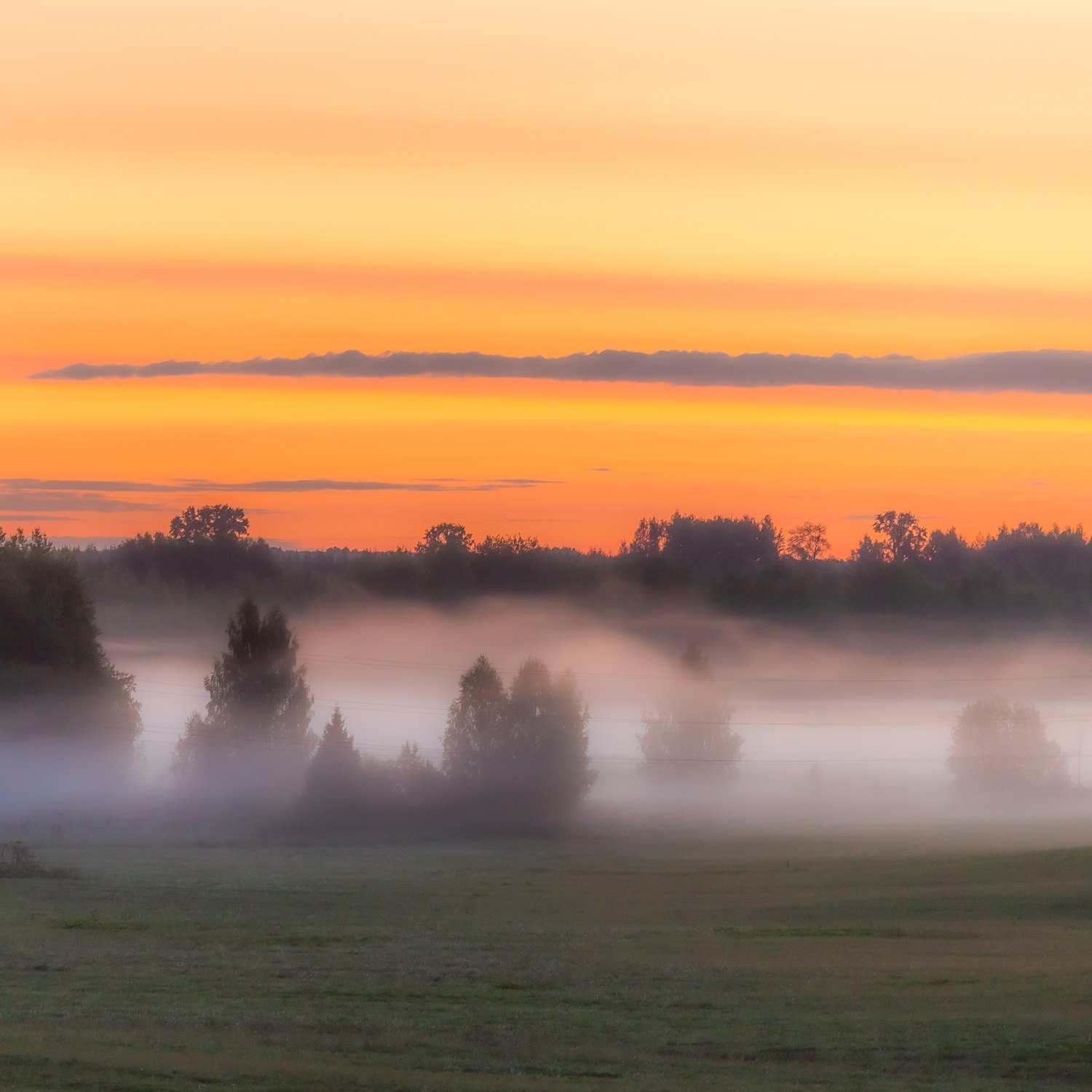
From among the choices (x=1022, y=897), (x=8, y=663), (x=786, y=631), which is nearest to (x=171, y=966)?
(x=1022, y=897)

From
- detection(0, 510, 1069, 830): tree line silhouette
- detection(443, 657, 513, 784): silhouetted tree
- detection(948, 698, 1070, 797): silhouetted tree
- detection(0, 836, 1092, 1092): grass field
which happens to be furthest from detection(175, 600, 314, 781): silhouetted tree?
detection(948, 698, 1070, 797): silhouetted tree

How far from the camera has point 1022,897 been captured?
5091 cm

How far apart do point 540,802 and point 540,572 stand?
35747 millimetres

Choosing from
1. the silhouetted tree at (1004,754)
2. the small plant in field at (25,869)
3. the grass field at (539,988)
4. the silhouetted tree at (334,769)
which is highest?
the grass field at (539,988)

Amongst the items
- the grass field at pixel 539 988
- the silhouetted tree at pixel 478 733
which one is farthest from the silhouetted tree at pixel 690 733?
the grass field at pixel 539 988

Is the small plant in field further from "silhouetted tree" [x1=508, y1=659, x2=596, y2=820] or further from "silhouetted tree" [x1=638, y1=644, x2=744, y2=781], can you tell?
"silhouetted tree" [x1=638, y1=644, x2=744, y2=781]

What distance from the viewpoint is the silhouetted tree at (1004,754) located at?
135 m

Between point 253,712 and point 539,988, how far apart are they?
77.0 metres

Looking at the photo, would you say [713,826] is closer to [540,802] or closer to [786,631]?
[540,802]

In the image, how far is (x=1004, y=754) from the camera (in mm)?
136375

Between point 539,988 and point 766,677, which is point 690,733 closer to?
point 766,677

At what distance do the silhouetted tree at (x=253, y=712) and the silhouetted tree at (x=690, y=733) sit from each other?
126 ft

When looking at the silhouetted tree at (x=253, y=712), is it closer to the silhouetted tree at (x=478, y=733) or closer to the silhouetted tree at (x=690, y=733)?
the silhouetted tree at (x=478, y=733)

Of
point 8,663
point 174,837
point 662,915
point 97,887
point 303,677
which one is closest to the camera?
point 662,915
